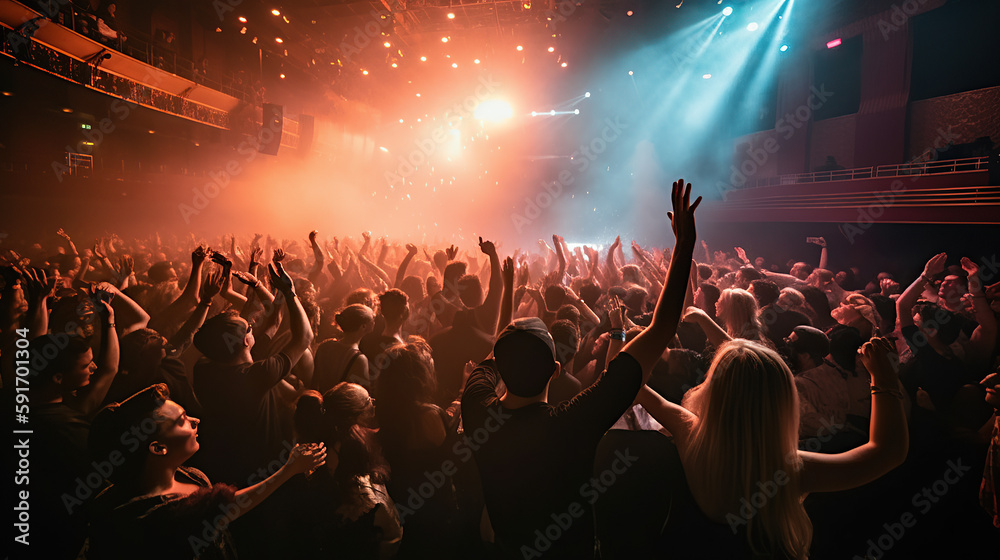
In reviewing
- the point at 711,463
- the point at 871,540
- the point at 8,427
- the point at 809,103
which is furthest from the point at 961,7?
the point at 8,427

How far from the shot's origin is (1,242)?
8.24 meters

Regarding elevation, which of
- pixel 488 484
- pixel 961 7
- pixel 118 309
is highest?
pixel 961 7

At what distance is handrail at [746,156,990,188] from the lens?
8492 millimetres

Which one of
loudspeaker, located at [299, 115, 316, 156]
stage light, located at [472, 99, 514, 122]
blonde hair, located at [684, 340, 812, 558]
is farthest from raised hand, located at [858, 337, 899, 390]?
stage light, located at [472, 99, 514, 122]

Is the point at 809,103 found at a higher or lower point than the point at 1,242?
higher

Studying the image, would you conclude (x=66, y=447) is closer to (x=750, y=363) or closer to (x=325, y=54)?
(x=750, y=363)

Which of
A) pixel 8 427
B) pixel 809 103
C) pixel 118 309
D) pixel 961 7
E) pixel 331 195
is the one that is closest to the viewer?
pixel 8 427

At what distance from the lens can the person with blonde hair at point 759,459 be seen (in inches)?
48.8

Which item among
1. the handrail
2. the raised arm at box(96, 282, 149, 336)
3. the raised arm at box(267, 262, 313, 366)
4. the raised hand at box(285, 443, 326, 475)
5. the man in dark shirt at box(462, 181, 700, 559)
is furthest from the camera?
the handrail

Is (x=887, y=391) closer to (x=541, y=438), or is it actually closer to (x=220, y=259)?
(x=541, y=438)

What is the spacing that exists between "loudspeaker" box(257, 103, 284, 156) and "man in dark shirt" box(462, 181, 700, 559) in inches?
592

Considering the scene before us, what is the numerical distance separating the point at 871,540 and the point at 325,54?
679 inches

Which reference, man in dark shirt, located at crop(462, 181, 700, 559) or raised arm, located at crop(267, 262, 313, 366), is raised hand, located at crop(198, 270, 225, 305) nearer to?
raised arm, located at crop(267, 262, 313, 366)

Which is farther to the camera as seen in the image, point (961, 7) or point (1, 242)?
point (961, 7)
